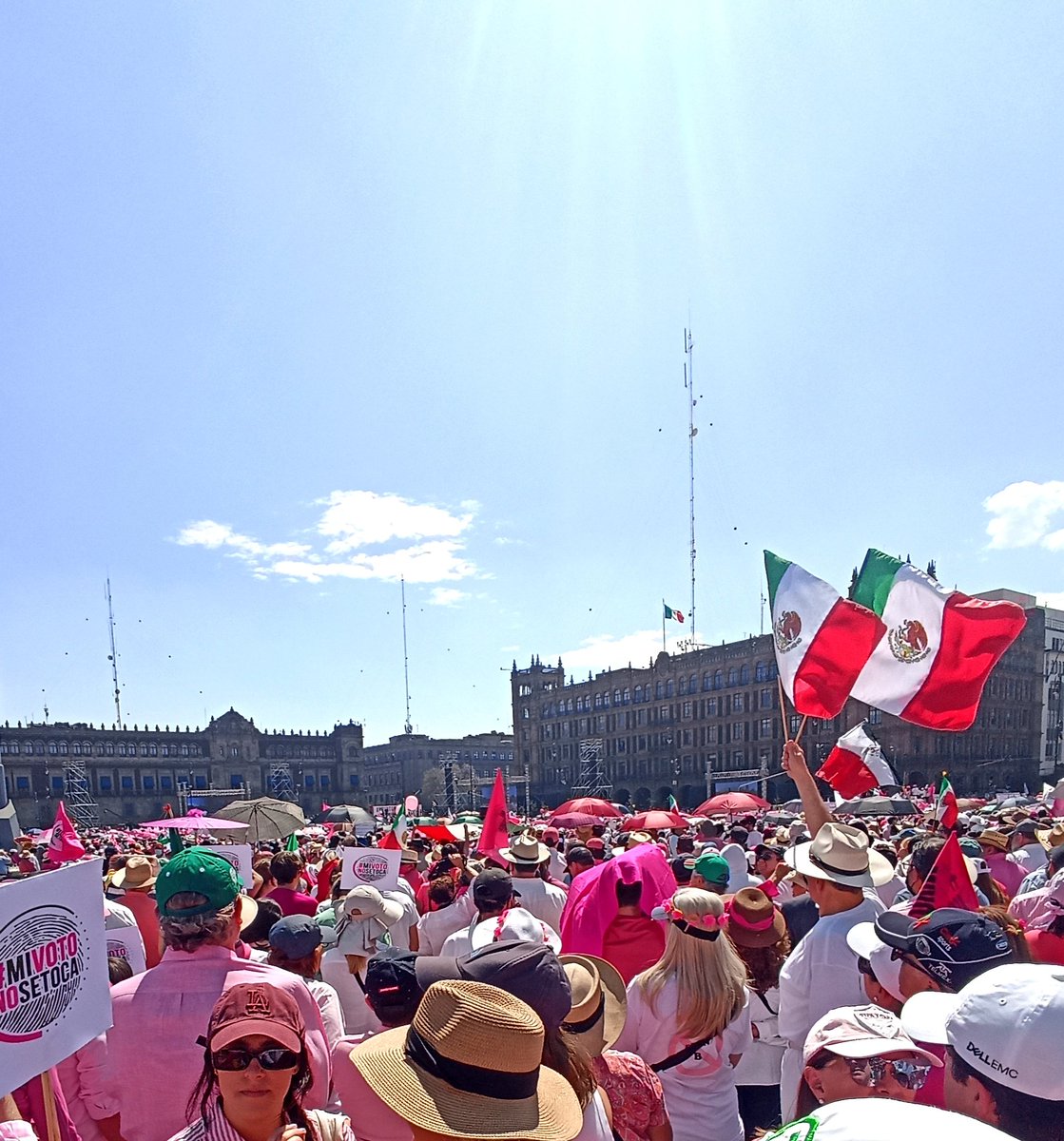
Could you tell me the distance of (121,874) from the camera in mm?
5816

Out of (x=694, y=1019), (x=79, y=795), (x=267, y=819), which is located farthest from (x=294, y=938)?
(x=79, y=795)

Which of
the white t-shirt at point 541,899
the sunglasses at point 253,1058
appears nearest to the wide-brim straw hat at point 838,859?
the white t-shirt at point 541,899

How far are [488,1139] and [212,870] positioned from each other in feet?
5.16

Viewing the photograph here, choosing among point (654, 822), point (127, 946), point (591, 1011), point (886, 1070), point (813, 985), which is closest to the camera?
point (886, 1070)

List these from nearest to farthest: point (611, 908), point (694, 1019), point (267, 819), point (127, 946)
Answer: point (694, 1019) → point (127, 946) → point (611, 908) → point (267, 819)

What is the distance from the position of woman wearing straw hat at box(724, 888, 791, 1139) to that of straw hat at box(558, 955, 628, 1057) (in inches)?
58.9

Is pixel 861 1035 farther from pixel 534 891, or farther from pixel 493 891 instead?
pixel 534 891

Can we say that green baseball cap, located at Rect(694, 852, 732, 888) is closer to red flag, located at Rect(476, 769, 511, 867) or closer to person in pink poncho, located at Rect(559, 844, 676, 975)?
person in pink poncho, located at Rect(559, 844, 676, 975)

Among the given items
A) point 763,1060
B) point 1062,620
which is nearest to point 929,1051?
point 763,1060

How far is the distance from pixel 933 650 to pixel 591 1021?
16.8 feet

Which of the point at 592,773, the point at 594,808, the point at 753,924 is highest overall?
the point at 753,924

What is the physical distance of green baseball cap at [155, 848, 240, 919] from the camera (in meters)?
2.81

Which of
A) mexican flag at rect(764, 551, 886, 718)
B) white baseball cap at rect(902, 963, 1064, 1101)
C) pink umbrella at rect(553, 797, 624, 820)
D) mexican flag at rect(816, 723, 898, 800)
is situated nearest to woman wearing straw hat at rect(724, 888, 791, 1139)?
white baseball cap at rect(902, 963, 1064, 1101)

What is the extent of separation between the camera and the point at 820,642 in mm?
7293
